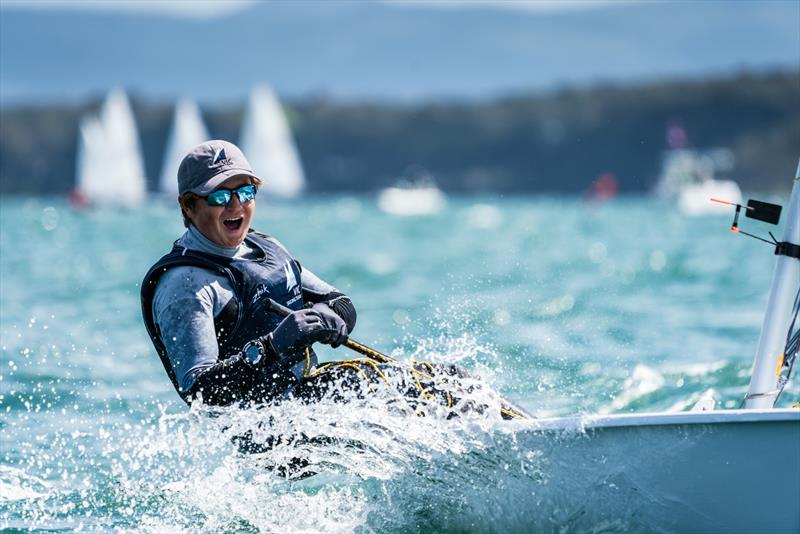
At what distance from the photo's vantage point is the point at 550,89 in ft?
404

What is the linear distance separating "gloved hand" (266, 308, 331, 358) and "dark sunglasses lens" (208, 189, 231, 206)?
0.44 metres

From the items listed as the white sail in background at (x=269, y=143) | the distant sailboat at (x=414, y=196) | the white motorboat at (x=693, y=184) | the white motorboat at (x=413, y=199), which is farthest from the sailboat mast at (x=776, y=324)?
the white motorboat at (x=413, y=199)

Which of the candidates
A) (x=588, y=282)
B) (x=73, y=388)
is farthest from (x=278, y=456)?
(x=588, y=282)

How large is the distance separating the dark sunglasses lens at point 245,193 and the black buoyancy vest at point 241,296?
0.65 feet

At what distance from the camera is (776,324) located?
4.04 meters

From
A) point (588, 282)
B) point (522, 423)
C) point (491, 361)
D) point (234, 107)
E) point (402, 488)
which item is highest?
point (522, 423)

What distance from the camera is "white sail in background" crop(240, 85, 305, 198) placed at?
55.2 meters

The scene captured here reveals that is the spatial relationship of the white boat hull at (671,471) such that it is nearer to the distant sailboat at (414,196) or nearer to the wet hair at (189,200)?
the wet hair at (189,200)

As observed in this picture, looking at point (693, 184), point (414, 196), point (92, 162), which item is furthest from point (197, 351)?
point (414, 196)

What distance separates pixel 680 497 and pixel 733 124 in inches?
4449

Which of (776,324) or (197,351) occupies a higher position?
(776,324)

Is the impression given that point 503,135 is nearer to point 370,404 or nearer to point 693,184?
point 693,184

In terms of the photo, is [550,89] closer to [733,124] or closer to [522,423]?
[733,124]

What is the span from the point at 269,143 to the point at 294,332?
177 ft
